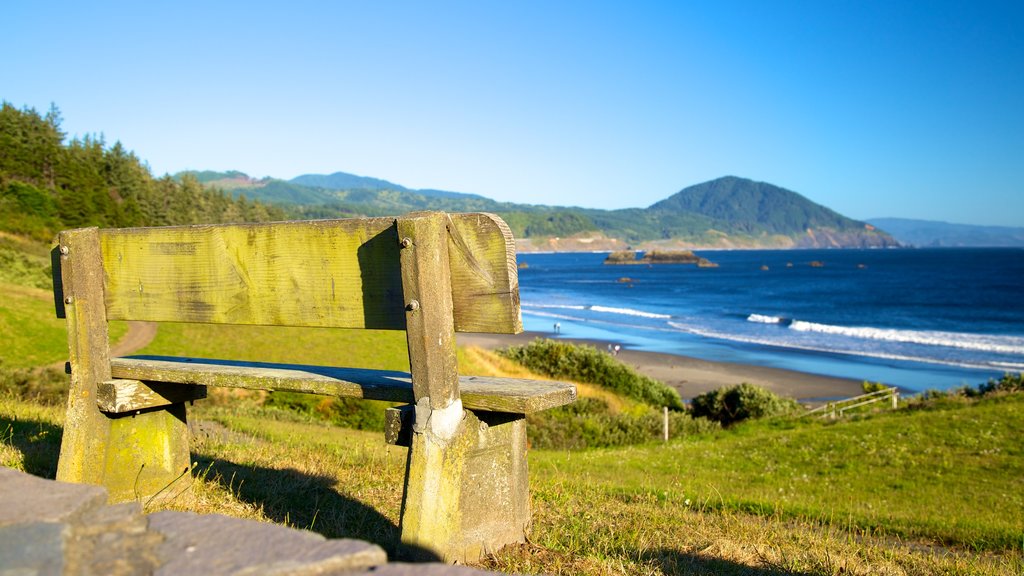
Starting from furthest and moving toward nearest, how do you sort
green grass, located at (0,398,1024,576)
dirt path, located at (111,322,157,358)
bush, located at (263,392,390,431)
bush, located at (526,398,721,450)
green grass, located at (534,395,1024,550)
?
dirt path, located at (111,322,157,358) < bush, located at (526,398,721,450) < bush, located at (263,392,390,431) < green grass, located at (534,395,1024,550) < green grass, located at (0,398,1024,576)

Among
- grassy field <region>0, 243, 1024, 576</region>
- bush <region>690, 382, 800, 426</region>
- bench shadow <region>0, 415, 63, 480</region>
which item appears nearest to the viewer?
grassy field <region>0, 243, 1024, 576</region>

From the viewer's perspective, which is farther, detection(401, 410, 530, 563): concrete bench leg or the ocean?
the ocean

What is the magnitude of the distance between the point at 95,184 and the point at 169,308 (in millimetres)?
66827

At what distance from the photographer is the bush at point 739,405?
20875 mm

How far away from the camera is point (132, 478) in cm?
430

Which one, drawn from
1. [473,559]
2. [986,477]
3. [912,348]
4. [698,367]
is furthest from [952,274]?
[473,559]

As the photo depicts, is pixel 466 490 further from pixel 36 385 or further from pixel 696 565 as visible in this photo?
pixel 36 385

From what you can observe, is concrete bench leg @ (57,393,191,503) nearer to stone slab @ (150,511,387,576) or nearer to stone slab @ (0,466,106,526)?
stone slab @ (0,466,106,526)

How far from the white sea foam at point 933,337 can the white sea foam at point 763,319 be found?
269 cm

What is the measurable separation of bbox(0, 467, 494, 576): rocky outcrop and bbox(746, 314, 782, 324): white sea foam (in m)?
59.5

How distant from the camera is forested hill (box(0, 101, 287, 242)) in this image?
164 ft

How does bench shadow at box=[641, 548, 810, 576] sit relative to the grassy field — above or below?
above

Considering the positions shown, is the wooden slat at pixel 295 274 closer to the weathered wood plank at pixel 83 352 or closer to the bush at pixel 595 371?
the weathered wood plank at pixel 83 352

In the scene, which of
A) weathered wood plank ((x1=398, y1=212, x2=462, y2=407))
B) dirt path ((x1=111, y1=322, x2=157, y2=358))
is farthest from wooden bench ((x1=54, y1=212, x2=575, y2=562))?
dirt path ((x1=111, y1=322, x2=157, y2=358))
